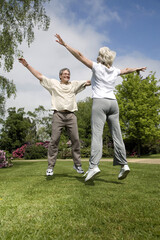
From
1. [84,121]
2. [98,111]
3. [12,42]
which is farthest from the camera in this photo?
[84,121]

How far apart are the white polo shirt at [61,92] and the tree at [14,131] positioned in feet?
68.2

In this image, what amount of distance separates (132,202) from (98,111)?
5.34 ft

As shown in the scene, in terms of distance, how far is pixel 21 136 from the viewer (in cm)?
2545

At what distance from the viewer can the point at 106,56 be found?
400cm

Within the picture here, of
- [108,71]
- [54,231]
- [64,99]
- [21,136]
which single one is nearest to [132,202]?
[54,231]

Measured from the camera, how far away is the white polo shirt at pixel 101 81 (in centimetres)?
387

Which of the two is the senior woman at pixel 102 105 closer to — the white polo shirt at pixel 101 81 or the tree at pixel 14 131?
the white polo shirt at pixel 101 81

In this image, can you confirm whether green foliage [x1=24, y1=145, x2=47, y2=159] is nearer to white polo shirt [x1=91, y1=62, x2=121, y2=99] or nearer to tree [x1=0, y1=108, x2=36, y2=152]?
tree [x1=0, y1=108, x2=36, y2=152]

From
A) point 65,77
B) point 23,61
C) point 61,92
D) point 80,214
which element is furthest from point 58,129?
point 80,214

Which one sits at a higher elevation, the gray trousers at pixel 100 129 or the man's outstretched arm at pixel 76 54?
the man's outstretched arm at pixel 76 54

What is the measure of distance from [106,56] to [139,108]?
54.8 ft

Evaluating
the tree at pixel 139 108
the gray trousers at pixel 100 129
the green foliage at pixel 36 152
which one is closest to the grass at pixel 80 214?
the gray trousers at pixel 100 129

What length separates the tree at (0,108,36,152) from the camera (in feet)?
81.8

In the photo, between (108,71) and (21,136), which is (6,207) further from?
(21,136)
